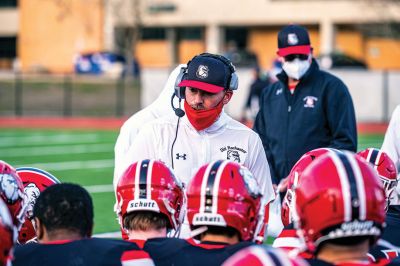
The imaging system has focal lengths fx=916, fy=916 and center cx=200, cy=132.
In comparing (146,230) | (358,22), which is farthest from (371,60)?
(146,230)

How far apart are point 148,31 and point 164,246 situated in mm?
53135

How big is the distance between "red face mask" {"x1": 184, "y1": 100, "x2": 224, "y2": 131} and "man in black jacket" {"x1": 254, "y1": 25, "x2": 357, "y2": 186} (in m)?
2.02

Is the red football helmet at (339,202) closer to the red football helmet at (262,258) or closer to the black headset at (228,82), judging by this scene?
the red football helmet at (262,258)

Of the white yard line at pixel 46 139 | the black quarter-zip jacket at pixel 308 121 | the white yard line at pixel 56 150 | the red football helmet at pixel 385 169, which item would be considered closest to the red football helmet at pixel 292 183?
the red football helmet at pixel 385 169

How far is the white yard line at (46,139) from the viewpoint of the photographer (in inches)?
907

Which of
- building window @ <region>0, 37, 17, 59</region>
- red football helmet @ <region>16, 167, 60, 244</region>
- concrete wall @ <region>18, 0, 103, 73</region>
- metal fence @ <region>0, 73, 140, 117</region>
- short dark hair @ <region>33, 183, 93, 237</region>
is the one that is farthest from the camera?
building window @ <region>0, 37, 17, 59</region>

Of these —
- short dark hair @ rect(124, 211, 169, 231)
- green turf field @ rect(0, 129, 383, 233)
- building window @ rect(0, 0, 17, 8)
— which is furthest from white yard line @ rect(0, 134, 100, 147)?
building window @ rect(0, 0, 17, 8)

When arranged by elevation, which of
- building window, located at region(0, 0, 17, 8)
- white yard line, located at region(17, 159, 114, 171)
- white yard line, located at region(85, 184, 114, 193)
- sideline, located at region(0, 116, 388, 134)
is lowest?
sideline, located at region(0, 116, 388, 134)

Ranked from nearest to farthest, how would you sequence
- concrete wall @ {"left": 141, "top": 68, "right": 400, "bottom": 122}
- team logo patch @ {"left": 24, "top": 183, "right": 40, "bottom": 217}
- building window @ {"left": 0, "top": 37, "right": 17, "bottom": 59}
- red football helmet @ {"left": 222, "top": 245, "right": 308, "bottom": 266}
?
red football helmet @ {"left": 222, "top": 245, "right": 308, "bottom": 266}
team logo patch @ {"left": 24, "top": 183, "right": 40, "bottom": 217}
concrete wall @ {"left": 141, "top": 68, "right": 400, "bottom": 122}
building window @ {"left": 0, "top": 37, "right": 17, "bottom": 59}

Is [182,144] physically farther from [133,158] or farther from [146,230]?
[146,230]

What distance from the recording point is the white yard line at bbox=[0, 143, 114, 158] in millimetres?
20395

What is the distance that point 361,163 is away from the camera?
12.0ft

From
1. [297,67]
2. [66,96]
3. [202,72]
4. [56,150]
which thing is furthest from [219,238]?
[66,96]

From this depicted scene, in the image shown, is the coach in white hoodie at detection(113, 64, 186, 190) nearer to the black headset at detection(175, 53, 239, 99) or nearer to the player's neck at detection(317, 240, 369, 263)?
the black headset at detection(175, 53, 239, 99)
